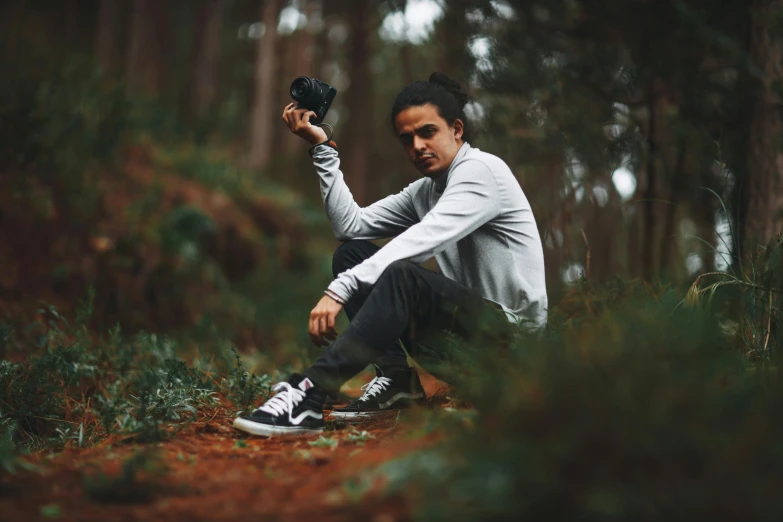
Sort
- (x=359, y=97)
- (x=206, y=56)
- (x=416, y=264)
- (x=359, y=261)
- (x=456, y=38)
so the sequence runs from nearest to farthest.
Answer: (x=416, y=264)
(x=359, y=261)
(x=456, y=38)
(x=206, y=56)
(x=359, y=97)

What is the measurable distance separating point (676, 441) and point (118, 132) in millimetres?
6556

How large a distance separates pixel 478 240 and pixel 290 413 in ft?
3.49

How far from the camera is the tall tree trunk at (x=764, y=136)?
4.38 m

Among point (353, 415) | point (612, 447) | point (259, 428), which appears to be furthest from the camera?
point (353, 415)

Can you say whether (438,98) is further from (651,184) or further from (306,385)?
(651,184)

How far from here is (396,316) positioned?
8.96 ft

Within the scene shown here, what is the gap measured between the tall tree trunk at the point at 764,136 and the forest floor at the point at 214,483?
304cm

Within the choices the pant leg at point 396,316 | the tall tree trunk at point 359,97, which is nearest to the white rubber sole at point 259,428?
the pant leg at point 396,316

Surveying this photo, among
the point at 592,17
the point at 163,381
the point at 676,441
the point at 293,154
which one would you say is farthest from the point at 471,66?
the point at 293,154

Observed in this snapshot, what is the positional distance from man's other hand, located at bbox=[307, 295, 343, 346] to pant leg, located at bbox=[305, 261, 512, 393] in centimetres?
5

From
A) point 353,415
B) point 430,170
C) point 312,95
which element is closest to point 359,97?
point 312,95

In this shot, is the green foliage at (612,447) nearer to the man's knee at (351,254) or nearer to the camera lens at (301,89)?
the man's knee at (351,254)

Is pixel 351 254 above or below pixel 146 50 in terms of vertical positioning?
below

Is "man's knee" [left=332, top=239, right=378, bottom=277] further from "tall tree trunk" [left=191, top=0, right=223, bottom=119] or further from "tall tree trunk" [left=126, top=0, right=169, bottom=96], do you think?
"tall tree trunk" [left=191, top=0, right=223, bottom=119]
